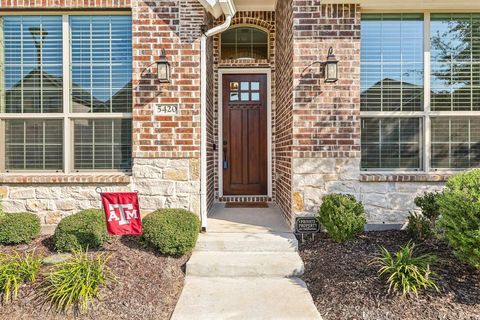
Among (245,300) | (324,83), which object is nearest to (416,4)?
(324,83)

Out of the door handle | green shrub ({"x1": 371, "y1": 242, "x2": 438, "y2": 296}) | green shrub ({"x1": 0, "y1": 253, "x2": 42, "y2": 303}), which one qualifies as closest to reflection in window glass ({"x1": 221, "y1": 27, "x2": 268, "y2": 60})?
the door handle

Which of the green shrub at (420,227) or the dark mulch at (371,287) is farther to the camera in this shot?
the green shrub at (420,227)

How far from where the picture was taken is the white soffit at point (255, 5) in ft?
16.5

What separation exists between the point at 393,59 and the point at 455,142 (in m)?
1.34

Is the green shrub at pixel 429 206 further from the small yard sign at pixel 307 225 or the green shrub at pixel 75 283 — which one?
the green shrub at pixel 75 283

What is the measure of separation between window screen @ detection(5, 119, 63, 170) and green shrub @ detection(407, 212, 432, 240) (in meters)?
4.45

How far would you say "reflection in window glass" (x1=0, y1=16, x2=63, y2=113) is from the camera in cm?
407

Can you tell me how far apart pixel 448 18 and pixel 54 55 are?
5.12 m

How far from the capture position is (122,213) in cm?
307

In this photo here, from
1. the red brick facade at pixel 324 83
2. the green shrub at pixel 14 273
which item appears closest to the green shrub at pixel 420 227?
the red brick facade at pixel 324 83

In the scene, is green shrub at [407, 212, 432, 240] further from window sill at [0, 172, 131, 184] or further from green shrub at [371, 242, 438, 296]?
window sill at [0, 172, 131, 184]

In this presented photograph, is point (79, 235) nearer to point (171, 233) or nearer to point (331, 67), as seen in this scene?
point (171, 233)

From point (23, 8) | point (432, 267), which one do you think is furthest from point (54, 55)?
point (432, 267)

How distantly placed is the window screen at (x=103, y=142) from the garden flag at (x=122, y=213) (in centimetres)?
114
